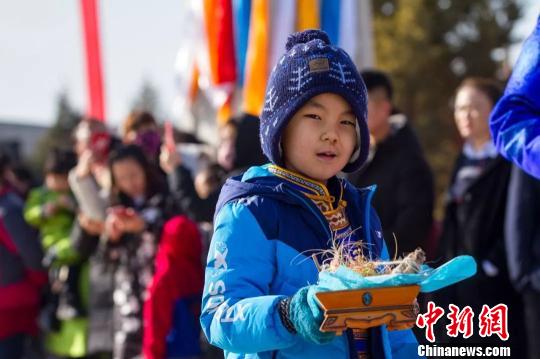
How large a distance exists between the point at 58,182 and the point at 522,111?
461 cm

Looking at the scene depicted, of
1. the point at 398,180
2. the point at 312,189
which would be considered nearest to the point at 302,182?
the point at 312,189

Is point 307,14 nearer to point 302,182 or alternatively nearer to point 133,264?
point 133,264

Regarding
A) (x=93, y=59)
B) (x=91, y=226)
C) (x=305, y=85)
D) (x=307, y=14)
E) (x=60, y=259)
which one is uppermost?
(x=307, y=14)

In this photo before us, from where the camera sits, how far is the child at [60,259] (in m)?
6.40

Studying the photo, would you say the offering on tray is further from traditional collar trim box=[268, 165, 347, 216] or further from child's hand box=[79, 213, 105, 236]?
child's hand box=[79, 213, 105, 236]

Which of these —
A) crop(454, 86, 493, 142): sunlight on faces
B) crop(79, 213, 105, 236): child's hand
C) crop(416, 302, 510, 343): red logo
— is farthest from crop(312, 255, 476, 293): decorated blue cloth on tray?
crop(79, 213, 105, 236): child's hand

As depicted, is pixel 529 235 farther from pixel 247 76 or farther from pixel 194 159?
pixel 247 76

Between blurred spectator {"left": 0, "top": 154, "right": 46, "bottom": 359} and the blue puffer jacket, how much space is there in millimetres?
4813

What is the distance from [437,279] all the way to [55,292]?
493cm

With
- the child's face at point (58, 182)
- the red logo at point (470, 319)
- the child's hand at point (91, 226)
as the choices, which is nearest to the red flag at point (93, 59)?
the child's face at point (58, 182)

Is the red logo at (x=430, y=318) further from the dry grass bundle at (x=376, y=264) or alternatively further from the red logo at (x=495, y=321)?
the dry grass bundle at (x=376, y=264)

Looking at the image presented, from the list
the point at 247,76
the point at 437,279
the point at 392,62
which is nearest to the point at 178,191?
the point at 247,76

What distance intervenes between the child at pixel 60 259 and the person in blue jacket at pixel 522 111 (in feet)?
12.3

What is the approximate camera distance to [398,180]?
5090 mm
